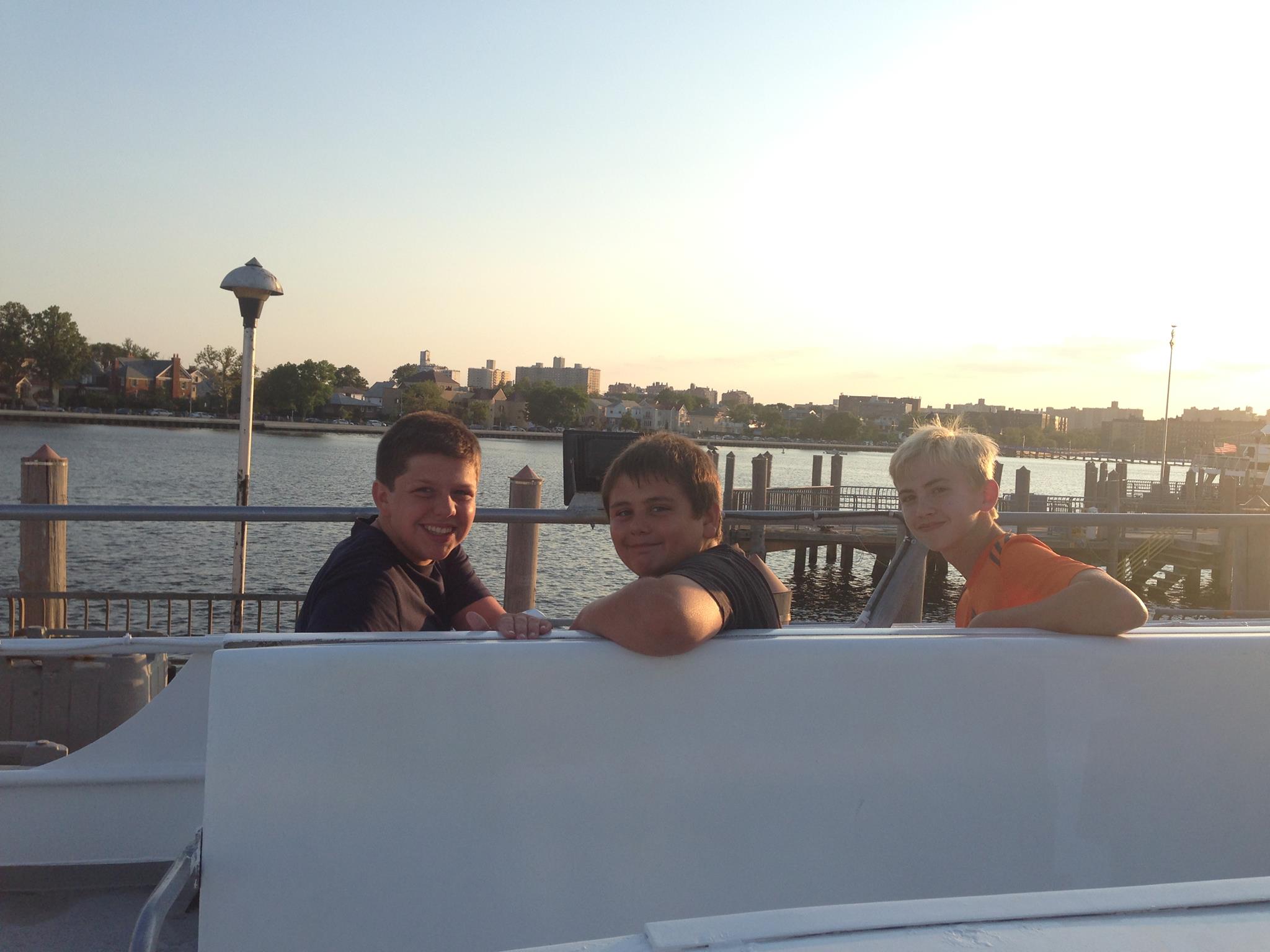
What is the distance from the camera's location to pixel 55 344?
118 m

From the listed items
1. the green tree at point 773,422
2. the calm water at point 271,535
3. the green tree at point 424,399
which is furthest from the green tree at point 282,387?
the green tree at point 773,422

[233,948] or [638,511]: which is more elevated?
[638,511]

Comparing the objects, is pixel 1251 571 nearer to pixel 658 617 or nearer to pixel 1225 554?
pixel 658 617

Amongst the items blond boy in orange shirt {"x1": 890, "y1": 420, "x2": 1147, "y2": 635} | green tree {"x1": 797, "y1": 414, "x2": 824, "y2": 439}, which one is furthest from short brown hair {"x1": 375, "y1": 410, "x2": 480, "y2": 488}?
green tree {"x1": 797, "y1": 414, "x2": 824, "y2": 439}

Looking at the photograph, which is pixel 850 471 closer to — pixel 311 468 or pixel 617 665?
pixel 311 468

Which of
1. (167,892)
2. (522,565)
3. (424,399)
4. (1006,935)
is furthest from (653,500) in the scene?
(424,399)

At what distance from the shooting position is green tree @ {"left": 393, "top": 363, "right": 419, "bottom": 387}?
151m

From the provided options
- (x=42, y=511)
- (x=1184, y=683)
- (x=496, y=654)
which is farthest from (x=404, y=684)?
(x=42, y=511)

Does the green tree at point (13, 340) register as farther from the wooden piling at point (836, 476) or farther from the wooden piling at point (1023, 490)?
the wooden piling at point (1023, 490)

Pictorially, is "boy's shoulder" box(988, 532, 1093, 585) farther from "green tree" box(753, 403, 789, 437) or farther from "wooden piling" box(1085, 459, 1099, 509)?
"green tree" box(753, 403, 789, 437)

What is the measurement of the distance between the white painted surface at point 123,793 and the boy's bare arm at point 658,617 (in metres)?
1.42

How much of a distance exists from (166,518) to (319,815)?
2820mm

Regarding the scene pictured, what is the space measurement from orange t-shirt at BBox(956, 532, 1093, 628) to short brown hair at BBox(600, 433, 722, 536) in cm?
81

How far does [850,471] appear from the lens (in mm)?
90438
